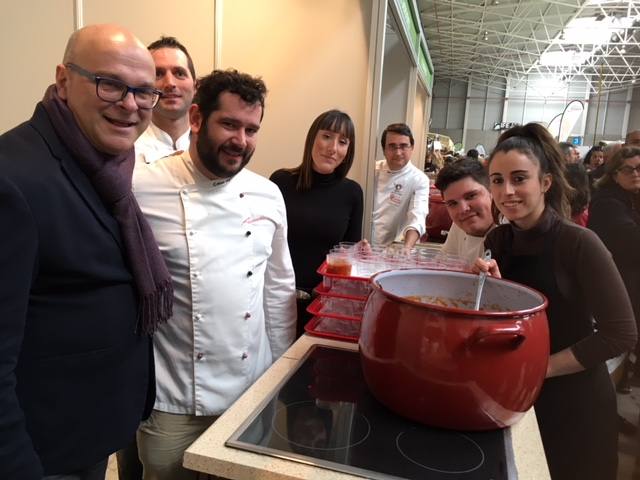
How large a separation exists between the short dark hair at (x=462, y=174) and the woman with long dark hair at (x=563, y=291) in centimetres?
37

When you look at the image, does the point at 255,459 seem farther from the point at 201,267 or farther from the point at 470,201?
the point at 470,201

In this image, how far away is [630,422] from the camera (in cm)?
264

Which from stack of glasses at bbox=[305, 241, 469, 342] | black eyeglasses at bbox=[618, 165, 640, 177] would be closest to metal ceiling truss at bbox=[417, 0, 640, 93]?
→ black eyeglasses at bbox=[618, 165, 640, 177]

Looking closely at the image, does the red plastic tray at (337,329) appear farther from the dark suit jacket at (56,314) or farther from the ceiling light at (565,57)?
the ceiling light at (565,57)

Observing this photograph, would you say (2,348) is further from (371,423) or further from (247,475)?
(371,423)

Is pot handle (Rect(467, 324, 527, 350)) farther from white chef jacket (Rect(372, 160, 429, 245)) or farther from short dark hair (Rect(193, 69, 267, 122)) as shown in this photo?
white chef jacket (Rect(372, 160, 429, 245))

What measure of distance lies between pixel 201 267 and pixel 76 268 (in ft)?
1.21

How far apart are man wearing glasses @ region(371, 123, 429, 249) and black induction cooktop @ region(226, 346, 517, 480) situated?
1906 millimetres

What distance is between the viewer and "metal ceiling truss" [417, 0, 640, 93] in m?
8.80

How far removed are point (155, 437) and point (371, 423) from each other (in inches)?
22.9

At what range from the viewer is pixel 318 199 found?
182 cm

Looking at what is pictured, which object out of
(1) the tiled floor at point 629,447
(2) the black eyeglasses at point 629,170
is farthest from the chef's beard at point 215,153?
(2) the black eyeglasses at point 629,170

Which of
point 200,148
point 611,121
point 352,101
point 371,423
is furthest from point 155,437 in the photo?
point 611,121

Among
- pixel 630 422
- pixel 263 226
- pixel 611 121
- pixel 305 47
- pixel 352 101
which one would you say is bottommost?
pixel 630 422
